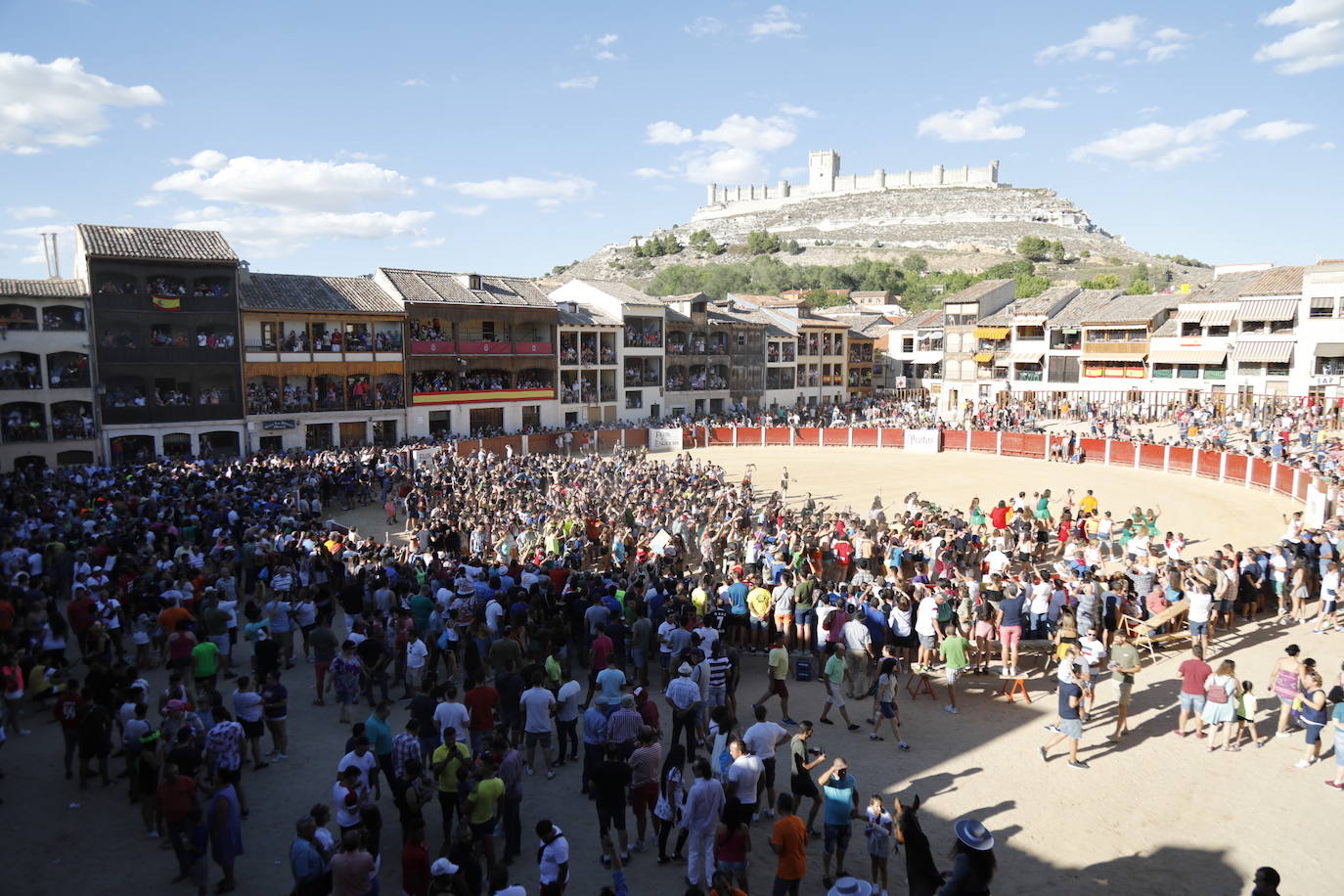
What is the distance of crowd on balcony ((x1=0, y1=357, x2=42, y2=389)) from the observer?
33219 mm

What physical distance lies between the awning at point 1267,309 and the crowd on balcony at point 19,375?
58300 mm

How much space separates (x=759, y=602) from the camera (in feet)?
44.9

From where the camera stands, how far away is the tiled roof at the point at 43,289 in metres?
33.2

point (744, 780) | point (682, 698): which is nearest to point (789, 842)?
point (744, 780)

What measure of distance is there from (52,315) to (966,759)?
38006 mm

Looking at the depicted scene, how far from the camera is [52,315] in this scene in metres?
34.0

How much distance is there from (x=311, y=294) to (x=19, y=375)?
12.3 meters

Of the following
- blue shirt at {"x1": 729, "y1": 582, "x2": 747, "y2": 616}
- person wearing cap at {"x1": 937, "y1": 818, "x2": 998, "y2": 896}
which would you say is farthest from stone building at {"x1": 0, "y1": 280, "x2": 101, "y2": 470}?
person wearing cap at {"x1": 937, "y1": 818, "x2": 998, "y2": 896}

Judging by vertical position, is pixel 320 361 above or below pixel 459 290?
below

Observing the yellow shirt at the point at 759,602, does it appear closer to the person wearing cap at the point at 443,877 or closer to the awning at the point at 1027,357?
the person wearing cap at the point at 443,877

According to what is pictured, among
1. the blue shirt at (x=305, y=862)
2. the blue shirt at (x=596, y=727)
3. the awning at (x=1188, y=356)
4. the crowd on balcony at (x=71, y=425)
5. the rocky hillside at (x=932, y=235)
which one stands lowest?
the blue shirt at (x=305, y=862)

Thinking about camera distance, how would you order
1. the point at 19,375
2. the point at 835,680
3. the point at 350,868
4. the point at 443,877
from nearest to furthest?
the point at 443,877 → the point at 350,868 → the point at 835,680 → the point at 19,375

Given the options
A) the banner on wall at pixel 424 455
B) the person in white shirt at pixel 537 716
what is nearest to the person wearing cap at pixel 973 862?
the person in white shirt at pixel 537 716

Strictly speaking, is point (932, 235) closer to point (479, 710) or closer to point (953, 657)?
point (953, 657)
